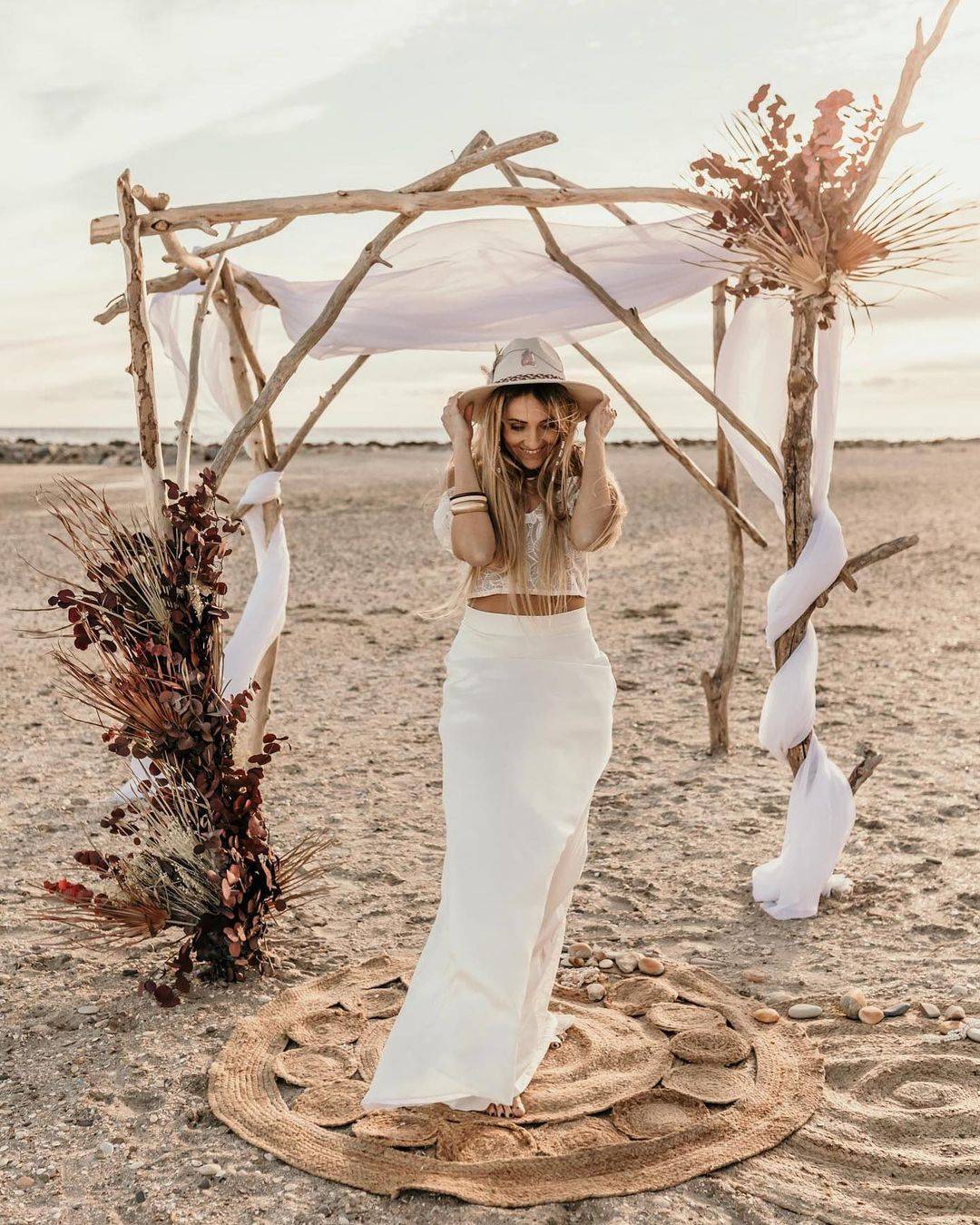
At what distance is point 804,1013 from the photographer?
Answer: 3727mm

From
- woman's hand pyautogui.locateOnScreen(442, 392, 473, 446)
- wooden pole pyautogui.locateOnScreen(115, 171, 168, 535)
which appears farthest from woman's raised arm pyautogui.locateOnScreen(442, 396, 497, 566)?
wooden pole pyautogui.locateOnScreen(115, 171, 168, 535)

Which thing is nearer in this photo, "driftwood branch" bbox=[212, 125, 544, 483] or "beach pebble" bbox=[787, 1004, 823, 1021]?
"beach pebble" bbox=[787, 1004, 823, 1021]

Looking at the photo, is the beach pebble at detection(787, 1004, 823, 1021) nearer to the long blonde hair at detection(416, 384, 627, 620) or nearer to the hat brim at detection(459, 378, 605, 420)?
the long blonde hair at detection(416, 384, 627, 620)

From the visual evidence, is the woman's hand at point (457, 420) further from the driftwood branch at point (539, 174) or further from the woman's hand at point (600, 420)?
the driftwood branch at point (539, 174)

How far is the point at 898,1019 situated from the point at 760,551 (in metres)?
11.1

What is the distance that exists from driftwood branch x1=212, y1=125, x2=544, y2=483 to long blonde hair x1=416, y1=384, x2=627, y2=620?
4.53 ft

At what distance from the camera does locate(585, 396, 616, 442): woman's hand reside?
3.27 metres

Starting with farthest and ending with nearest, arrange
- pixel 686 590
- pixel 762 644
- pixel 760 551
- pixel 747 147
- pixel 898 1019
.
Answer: pixel 760 551 → pixel 686 590 → pixel 762 644 → pixel 747 147 → pixel 898 1019

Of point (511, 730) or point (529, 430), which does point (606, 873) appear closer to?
point (511, 730)

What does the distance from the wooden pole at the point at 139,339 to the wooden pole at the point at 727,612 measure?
2.80m

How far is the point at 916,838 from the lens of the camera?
5.28m

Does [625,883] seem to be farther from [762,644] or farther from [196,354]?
[762,644]

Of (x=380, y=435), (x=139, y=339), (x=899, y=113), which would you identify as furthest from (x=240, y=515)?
(x=380, y=435)

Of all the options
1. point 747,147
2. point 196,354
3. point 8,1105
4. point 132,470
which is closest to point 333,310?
point 196,354
